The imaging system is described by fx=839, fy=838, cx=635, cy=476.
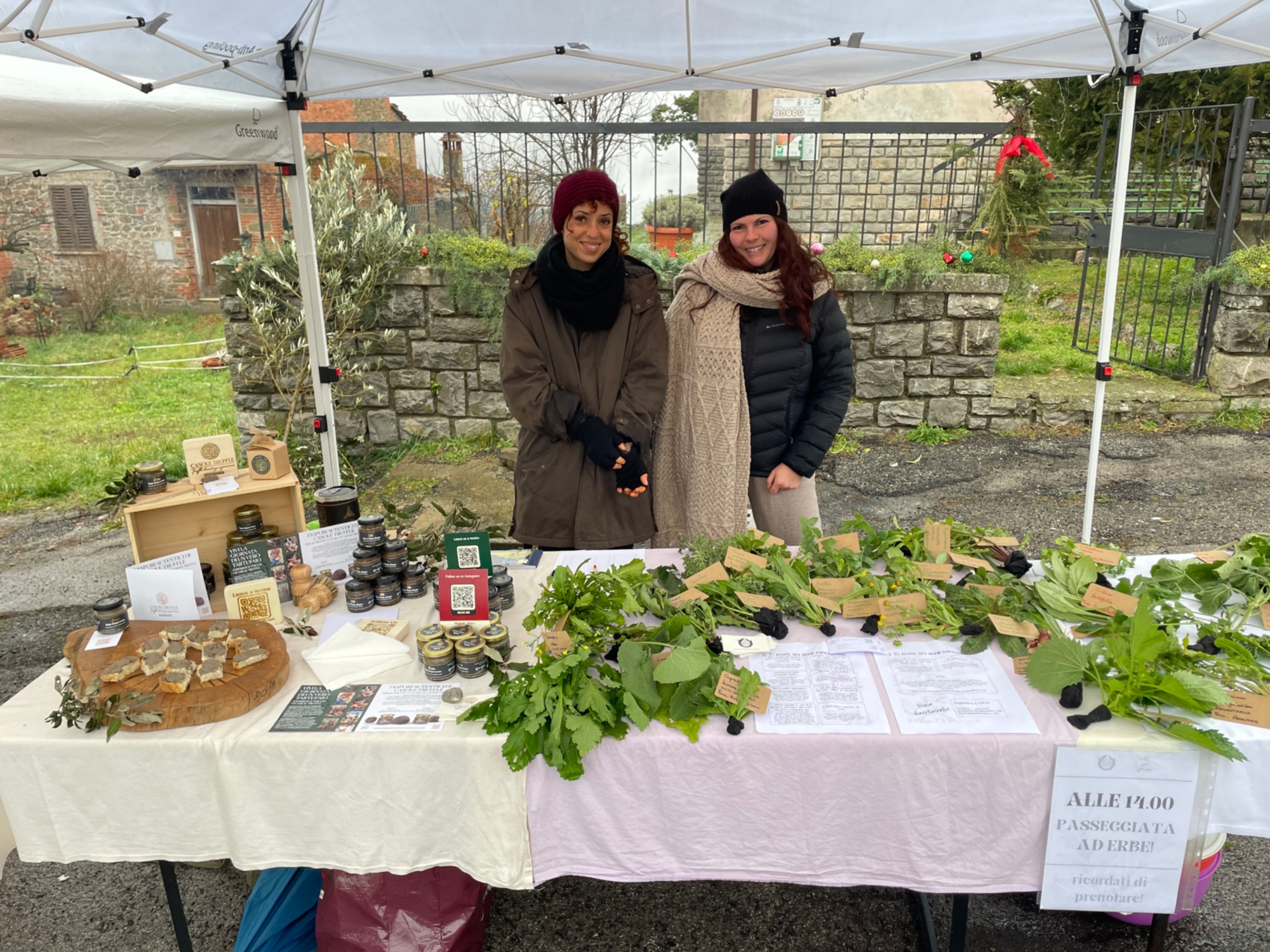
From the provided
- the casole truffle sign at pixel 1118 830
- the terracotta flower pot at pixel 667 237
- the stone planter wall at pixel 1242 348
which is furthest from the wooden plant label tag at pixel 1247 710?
the stone planter wall at pixel 1242 348

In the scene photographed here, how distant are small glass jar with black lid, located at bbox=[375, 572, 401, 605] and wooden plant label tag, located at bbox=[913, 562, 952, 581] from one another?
1447mm

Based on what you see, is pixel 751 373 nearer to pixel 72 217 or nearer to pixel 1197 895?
pixel 1197 895

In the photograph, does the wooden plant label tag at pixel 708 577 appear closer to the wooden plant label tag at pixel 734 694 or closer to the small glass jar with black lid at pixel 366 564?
the wooden plant label tag at pixel 734 694

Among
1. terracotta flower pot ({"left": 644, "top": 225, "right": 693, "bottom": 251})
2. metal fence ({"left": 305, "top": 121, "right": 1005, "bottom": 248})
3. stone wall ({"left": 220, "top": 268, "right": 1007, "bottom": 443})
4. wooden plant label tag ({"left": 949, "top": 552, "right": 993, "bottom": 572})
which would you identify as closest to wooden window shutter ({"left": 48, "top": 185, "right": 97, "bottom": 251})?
metal fence ({"left": 305, "top": 121, "right": 1005, "bottom": 248})

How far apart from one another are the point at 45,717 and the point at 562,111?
7573mm

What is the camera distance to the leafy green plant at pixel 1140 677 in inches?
66.2

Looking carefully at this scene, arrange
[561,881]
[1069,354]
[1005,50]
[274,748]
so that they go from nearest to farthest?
[274,748] → [561,881] → [1005,50] → [1069,354]

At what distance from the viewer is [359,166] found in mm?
6156

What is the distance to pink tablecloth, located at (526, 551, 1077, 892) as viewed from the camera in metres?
1.75

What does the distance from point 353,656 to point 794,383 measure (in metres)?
1.74

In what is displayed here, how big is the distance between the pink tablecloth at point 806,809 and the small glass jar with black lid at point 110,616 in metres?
1.13

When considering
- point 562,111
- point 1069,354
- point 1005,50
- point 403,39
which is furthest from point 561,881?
point 562,111

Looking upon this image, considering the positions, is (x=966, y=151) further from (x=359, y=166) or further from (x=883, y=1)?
(x=359, y=166)

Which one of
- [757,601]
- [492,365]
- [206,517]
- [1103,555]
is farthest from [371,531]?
[492,365]
